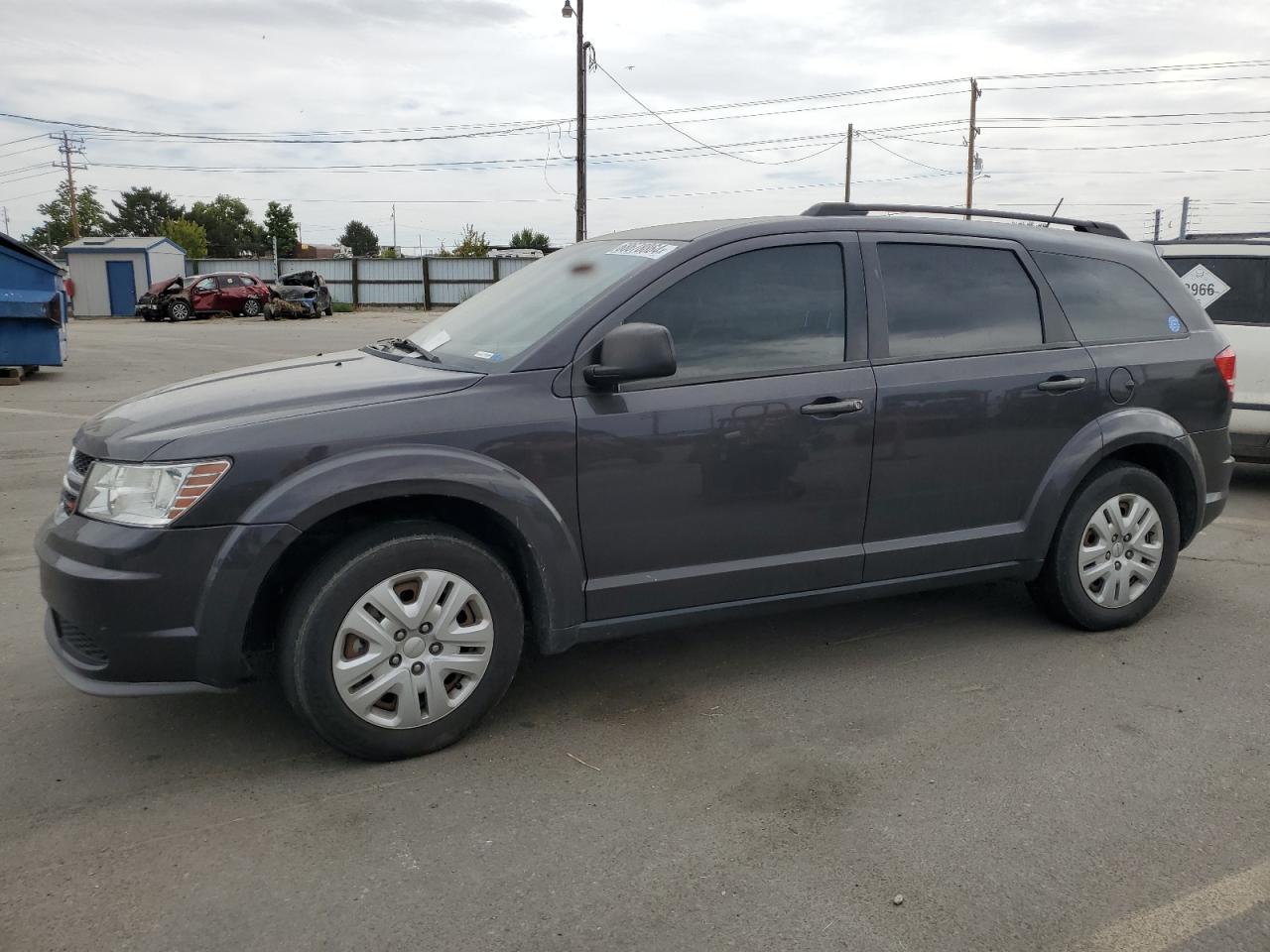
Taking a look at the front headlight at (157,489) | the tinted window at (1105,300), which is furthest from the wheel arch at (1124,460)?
the front headlight at (157,489)

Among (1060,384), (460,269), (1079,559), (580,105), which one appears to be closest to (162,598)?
(1060,384)

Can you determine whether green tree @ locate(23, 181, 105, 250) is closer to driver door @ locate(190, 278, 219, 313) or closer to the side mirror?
driver door @ locate(190, 278, 219, 313)

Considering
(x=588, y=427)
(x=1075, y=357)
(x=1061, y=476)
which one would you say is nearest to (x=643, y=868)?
(x=588, y=427)

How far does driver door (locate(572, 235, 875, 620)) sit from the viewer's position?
3576 mm

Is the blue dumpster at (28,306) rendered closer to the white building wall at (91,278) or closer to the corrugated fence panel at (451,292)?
the white building wall at (91,278)

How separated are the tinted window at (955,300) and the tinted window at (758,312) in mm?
261

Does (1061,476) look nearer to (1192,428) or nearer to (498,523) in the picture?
(1192,428)

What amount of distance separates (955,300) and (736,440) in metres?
1.22

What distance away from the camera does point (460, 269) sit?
142 ft

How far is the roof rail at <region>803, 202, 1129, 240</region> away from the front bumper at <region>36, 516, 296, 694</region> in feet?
7.89

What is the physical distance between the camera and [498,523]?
3473mm

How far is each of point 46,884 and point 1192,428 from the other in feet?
15.2

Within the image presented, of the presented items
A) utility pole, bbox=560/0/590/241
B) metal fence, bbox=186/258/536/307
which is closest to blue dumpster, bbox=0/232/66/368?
utility pole, bbox=560/0/590/241

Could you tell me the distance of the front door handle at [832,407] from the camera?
3818mm
